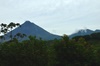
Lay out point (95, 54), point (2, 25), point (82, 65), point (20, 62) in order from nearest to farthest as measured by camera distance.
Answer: point (20, 62), point (82, 65), point (95, 54), point (2, 25)

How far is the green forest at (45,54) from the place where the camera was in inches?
1832

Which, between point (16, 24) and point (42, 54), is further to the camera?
point (16, 24)

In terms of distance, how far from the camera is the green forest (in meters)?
46.5

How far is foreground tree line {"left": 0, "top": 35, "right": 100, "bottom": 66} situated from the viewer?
46500mm

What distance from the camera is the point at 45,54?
48.4 metres

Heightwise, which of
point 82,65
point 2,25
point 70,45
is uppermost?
point 2,25

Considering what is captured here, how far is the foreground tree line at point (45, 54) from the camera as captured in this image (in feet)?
153

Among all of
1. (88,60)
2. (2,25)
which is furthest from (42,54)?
(2,25)

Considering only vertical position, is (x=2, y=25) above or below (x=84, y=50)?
above

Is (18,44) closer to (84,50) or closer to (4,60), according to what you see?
(4,60)

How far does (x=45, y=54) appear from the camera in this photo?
159 feet

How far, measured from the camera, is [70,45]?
55.2 m

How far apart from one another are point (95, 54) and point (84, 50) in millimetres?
3384

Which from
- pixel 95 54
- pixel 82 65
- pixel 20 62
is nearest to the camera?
pixel 20 62
